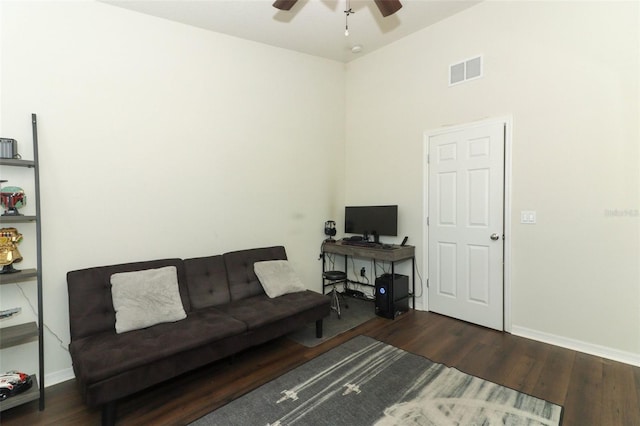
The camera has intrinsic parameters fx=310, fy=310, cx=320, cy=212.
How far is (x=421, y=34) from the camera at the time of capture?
376 cm

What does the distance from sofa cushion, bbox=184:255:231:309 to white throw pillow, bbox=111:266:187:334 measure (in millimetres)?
223

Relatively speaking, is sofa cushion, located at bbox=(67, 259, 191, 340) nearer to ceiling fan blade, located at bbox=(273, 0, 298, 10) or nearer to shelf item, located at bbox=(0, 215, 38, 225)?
shelf item, located at bbox=(0, 215, 38, 225)

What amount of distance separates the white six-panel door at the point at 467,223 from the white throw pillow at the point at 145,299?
112 inches

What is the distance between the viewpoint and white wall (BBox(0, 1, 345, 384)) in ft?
7.92

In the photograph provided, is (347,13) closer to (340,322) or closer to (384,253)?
(384,253)

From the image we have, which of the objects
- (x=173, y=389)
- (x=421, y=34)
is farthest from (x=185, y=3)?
(x=173, y=389)

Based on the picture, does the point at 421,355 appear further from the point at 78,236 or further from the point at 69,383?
the point at 78,236

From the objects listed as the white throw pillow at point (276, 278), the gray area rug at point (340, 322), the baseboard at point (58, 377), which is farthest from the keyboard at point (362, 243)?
the baseboard at point (58, 377)

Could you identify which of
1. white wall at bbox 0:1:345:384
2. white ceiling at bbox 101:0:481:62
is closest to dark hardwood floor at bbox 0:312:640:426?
white wall at bbox 0:1:345:384

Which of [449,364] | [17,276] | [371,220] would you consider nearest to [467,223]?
[371,220]

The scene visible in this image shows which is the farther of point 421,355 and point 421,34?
point 421,34

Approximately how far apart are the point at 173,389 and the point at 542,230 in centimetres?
345

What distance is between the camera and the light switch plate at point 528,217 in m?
3.00

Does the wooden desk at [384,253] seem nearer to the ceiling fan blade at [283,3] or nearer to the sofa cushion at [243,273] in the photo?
the sofa cushion at [243,273]
